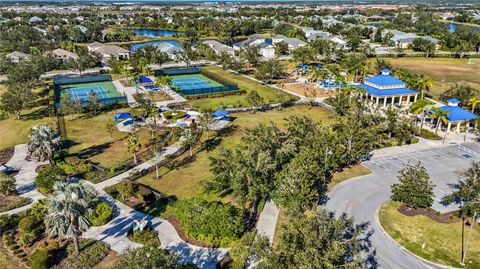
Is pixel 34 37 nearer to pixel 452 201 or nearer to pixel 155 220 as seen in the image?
pixel 155 220

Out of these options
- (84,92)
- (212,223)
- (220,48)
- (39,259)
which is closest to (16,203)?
(39,259)

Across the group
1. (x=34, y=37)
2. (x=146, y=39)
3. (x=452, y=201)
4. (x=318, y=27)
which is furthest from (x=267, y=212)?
(x=318, y=27)

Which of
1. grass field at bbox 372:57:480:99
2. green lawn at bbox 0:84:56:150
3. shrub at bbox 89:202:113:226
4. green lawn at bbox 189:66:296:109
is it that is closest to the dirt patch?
green lawn at bbox 189:66:296:109

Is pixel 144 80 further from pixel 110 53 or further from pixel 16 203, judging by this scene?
pixel 16 203

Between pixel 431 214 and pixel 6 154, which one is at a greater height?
pixel 6 154

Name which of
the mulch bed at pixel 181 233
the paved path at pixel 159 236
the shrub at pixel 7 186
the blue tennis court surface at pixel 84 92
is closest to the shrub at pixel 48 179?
the shrub at pixel 7 186

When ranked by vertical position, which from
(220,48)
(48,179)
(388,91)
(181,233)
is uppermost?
(220,48)
